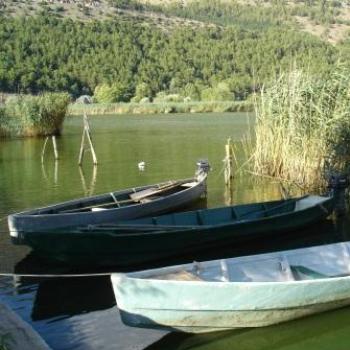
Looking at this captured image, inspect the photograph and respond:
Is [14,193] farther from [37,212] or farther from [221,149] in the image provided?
[221,149]

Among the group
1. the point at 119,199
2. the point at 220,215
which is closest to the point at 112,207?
the point at 119,199

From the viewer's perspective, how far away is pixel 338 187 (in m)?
13.0

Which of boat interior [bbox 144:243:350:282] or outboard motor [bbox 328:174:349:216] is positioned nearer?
boat interior [bbox 144:243:350:282]

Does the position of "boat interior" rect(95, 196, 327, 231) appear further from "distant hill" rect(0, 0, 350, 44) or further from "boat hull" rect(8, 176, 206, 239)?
"distant hill" rect(0, 0, 350, 44)

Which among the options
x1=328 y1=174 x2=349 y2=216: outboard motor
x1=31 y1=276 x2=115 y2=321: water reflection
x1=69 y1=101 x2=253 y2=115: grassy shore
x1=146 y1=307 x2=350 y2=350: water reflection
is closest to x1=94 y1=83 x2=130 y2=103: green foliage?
x1=69 y1=101 x2=253 y2=115: grassy shore

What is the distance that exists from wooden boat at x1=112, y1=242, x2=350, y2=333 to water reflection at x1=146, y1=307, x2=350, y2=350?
0.11 meters

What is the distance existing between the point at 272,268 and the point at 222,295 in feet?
5.02

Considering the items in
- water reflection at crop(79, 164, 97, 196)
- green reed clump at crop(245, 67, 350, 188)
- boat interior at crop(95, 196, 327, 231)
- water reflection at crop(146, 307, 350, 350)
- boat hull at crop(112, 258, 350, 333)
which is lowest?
water reflection at crop(79, 164, 97, 196)

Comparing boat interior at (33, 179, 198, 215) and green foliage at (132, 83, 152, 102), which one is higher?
boat interior at (33, 179, 198, 215)

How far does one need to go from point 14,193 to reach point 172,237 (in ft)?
28.5

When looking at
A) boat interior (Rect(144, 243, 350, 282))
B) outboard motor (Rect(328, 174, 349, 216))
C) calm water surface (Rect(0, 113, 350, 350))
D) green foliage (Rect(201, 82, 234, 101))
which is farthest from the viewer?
green foliage (Rect(201, 82, 234, 101))

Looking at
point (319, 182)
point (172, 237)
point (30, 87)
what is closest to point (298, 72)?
point (319, 182)

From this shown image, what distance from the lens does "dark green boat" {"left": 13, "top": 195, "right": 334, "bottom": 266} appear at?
9.71 meters

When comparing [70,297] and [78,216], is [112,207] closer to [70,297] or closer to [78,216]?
[78,216]
